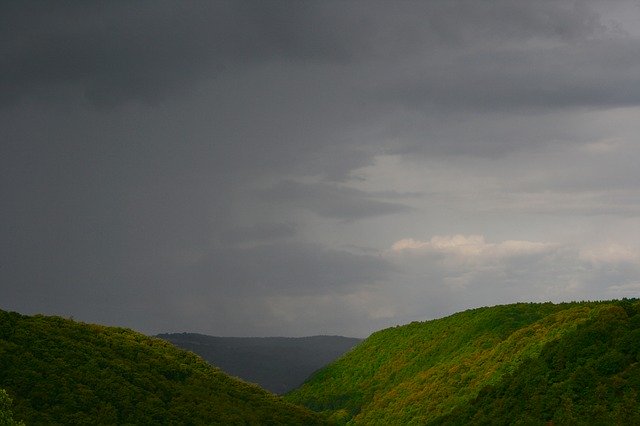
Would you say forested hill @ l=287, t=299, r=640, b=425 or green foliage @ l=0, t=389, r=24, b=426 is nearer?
green foliage @ l=0, t=389, r=24, b=426

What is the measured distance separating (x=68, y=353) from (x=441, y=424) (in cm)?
2848

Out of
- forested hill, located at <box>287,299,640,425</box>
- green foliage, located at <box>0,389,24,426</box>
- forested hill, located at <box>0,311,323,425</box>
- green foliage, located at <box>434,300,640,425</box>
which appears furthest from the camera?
forested hill, located at <box>0,311,323,425</box>

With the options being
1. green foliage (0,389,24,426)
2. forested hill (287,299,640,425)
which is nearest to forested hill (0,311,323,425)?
green foliage (0,389,24,426)

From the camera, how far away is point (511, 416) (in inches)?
1678

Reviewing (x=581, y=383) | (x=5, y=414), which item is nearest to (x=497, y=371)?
(x=581, y=383)

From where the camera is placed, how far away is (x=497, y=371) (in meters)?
58.7

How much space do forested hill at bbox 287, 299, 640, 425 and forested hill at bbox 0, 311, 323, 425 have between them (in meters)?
14.7

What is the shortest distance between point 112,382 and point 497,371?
1270 inches

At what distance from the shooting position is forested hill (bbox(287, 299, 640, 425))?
39250mm

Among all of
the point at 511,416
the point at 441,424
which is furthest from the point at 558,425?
the point at 441,424

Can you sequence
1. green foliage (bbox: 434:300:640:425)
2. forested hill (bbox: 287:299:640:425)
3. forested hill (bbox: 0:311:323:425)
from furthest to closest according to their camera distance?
forested hill (bbox: 0:311:323:425), forested hill (bbox: 287:299:640:425), green foliage (bbox: 434:300:640:425)

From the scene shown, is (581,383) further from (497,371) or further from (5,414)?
(5,414)

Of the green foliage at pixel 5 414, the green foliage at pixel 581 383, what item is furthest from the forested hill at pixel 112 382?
the green foliage at pixel 581 383

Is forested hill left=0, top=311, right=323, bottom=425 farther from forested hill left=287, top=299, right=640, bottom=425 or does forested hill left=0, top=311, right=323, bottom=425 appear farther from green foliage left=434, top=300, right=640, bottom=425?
green foliage left=434, top=300, right=640, bottom=425
